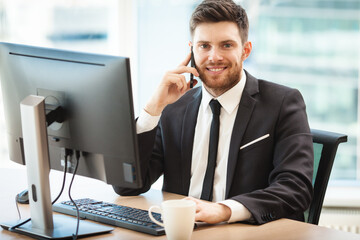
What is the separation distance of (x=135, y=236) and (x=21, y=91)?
529 millimetres

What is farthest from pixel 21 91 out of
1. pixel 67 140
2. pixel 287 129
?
pixel 287 129

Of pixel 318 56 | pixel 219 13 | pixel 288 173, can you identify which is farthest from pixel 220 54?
pixel 318 56

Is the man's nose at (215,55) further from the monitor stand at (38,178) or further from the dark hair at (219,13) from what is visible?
the monitor stand at (38,178)

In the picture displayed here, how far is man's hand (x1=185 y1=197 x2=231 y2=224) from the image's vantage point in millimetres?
1446

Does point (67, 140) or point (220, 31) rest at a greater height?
point (220, 31)

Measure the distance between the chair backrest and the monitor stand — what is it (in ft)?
2.59

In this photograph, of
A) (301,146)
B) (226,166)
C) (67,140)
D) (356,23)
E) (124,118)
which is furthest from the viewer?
(356,23)

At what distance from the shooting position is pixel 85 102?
1360mm

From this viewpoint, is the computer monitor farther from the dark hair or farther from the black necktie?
the dark hair

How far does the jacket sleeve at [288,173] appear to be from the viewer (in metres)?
1.56

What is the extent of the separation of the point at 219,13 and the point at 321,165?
2.25 feet

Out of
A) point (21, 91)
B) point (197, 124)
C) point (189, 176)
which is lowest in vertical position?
point (189, 176)

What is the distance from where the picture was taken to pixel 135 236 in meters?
1.39

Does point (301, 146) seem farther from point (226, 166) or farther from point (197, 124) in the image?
point (197, 124)
